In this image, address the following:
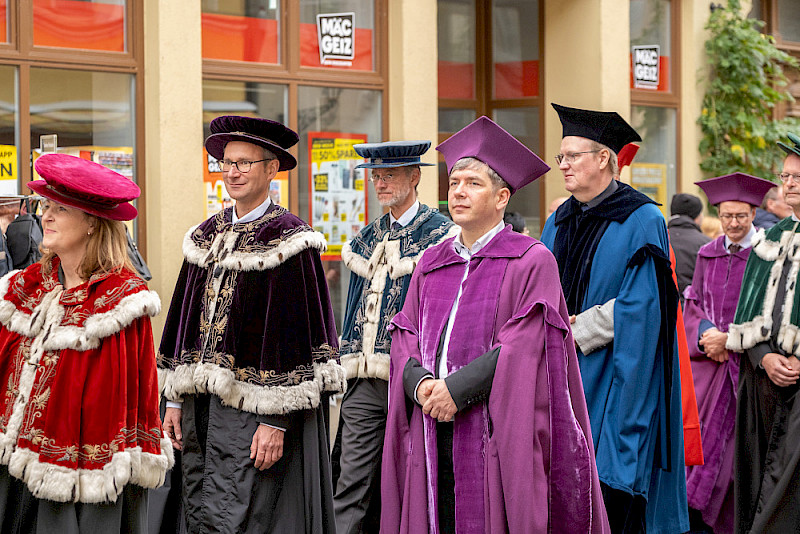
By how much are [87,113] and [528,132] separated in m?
5.71

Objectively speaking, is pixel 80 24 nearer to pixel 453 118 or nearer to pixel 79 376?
pixel 453 118

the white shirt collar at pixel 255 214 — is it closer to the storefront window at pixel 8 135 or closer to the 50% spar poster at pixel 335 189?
the storefront window at pixel 8 135

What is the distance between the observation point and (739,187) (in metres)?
7.97

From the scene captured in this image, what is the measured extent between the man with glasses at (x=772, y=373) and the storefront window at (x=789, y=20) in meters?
8.63

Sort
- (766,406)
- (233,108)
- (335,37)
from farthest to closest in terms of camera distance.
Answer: (335,37), (233,108), (766,406)

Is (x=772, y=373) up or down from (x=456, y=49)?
down

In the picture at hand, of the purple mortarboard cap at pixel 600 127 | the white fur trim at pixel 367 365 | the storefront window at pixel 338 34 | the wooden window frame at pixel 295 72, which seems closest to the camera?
the purple mortarboard cap at pixel 600 127

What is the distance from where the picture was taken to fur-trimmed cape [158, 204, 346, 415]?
199 inches

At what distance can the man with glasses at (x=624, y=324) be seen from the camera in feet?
17.5

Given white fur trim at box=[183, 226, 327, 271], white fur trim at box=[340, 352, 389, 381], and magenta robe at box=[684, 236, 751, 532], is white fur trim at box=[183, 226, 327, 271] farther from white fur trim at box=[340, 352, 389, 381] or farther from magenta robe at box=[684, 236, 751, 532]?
magenta robe at box=[684, 236, 751, 532]

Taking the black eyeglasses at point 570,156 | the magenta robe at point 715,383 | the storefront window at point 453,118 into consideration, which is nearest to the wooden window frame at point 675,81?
the storefront window at point 453,118

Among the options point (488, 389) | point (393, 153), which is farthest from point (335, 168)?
point (488, 389)

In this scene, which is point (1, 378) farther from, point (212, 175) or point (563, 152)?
point (212, 175)

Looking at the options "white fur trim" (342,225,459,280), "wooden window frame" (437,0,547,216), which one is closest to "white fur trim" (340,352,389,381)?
"white fur trim" (342,225,459,280)
